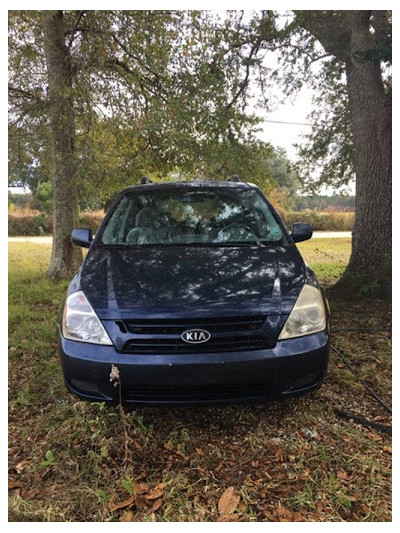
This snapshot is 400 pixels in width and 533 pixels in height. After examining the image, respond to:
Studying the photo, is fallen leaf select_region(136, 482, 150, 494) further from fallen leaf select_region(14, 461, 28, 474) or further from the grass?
fallen leaf select_region(14, 461, 28, 474)

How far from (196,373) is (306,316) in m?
0.77

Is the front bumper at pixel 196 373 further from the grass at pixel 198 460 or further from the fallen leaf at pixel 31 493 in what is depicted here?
the fallen leaf at pixel 31 493

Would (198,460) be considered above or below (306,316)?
below

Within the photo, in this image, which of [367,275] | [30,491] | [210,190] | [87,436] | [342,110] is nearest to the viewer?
[30,491]

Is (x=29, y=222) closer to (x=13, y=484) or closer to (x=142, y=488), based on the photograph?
(x=13, y=484)

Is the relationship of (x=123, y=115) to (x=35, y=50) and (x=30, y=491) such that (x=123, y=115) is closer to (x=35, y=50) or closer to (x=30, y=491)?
(x=35, y=50)

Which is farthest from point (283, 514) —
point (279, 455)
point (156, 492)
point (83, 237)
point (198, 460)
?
point (83, 237)

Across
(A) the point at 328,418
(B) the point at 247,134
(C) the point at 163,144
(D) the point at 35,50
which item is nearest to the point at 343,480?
(A) the point at 328,418

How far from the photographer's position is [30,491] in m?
2.17

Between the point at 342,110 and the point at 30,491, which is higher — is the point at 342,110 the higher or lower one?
the higher one

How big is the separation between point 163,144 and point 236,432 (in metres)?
5.42

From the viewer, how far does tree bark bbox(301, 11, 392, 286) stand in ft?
17.5

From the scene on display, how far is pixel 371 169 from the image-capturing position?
18.1ft

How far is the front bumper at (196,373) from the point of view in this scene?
2.15m
